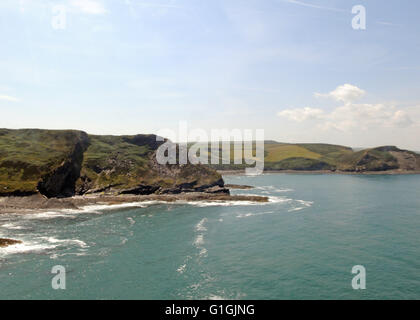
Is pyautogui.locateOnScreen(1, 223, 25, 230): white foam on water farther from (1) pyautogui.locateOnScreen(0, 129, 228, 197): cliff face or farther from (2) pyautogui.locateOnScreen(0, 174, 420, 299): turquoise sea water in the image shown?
(1) pyautogui.locateOnScreen(0, 129, 228, 197): cliff face

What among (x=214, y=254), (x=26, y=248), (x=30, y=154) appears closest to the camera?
(x=214, y=254)

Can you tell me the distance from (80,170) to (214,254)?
11554 centimetres

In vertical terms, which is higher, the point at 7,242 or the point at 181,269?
the point at 7,242

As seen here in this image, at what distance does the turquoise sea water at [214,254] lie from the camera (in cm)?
4172

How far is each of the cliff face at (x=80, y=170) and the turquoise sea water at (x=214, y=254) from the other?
3052 cm

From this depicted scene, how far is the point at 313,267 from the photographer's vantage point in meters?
49.7

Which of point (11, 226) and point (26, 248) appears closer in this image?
point (26, 248)

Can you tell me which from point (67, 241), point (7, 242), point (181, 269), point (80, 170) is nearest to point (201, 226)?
point (181, 269)

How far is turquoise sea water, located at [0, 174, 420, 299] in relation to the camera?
41719mm

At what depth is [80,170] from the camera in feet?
487

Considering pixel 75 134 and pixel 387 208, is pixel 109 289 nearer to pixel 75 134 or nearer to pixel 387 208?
pixel 387 208

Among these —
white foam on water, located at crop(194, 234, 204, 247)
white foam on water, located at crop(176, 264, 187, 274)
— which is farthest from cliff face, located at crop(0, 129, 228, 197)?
white foam on water, located at crop(176, 264, 187, 274)

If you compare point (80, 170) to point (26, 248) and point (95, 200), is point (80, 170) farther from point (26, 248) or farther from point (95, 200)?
point (26, 248)

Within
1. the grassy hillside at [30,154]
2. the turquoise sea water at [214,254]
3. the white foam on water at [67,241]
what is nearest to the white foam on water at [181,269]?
the turquoise sea water at [214,254]
